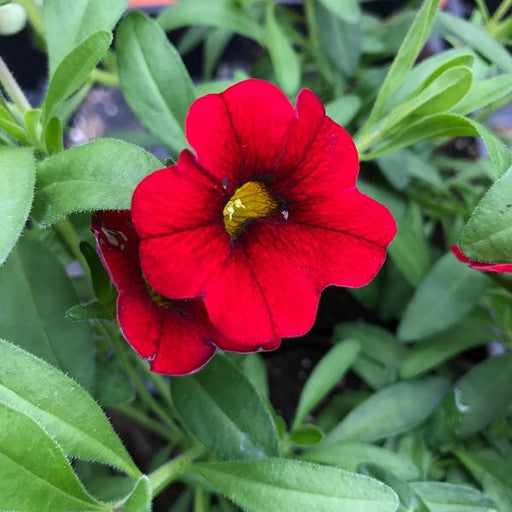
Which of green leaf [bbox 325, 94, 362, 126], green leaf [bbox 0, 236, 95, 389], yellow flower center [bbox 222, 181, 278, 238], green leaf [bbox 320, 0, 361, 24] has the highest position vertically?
green leaf [bbox 320, 0, 361, 24]

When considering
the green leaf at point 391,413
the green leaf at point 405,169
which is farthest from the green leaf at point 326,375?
the green leaf at point 405,169

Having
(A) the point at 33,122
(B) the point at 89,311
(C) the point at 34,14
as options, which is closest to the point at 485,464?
(B) the point at 89,311

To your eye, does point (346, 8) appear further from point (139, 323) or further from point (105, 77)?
point (139, 323)

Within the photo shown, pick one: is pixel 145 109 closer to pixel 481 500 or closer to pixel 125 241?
pixel 125 241

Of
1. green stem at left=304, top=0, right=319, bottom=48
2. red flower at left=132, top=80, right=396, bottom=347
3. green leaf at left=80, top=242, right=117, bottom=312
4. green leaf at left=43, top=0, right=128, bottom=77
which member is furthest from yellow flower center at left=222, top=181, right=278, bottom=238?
green stem at left=304, top=0, right=319, bottom=48

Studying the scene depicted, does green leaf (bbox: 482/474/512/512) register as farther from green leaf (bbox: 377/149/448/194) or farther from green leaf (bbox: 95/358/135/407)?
green leaf (bbox: 95/358/135/407)

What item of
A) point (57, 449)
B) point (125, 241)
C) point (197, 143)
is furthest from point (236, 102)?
point (57, 449)

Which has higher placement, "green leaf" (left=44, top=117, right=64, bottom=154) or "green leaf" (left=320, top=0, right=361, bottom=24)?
"green leaf" (left=320, top=0, right=361, bottom=24)
